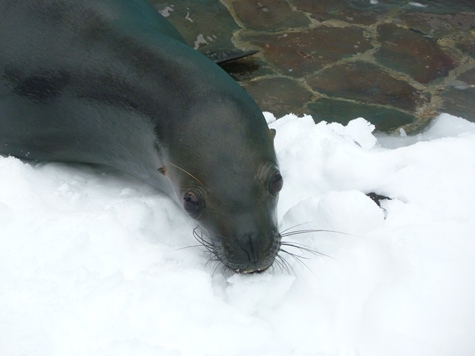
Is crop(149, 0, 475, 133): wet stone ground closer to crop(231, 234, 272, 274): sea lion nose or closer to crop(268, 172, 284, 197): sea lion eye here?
→ crop(268, 172, 284, 197): sea lion eye

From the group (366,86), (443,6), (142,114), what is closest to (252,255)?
(142,114)

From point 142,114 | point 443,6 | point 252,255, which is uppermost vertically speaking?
point 142,114

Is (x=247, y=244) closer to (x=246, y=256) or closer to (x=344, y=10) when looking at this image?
(x=246, y=256)

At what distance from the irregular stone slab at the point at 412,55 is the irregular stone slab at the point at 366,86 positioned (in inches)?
7.9

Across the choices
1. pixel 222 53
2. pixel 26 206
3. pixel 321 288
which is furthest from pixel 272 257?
pixel 222 53

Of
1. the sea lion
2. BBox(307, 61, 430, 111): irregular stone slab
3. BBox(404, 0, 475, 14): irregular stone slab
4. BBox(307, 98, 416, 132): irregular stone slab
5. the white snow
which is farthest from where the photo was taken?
BBox(404, 0, 475, 14): irregular stone slab

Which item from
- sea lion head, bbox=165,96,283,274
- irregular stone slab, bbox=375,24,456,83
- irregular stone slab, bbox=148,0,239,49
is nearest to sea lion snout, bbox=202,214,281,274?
sea lion head, bbox=165,96,283,274

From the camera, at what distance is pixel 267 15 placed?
22.7 ft

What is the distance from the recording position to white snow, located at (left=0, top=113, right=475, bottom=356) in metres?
2.92

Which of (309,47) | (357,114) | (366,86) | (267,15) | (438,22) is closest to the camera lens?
(357,114)

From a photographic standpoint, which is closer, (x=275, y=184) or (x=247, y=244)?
(x=247, y=244)

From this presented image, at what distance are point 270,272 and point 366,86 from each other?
9.36 ft

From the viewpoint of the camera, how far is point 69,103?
414 centimetres

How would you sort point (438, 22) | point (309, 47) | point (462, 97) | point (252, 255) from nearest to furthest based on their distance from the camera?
point (252, 255)
point (462, 97)
point (309, 47)
point (438, 22)
